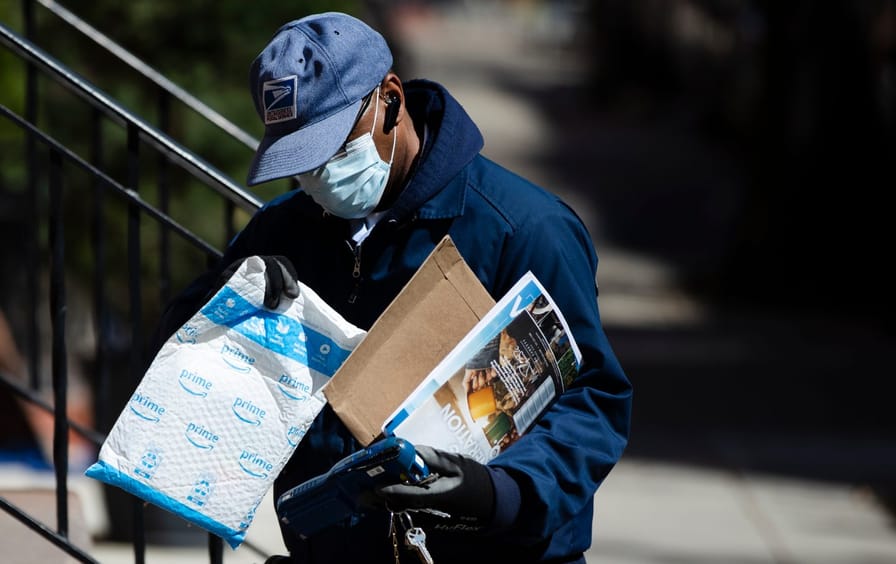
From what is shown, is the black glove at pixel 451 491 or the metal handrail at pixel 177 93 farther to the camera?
the metal handrail at pixel 177 93

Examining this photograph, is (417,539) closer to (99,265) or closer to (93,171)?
(93,171)

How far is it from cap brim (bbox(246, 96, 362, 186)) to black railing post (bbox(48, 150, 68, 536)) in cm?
92

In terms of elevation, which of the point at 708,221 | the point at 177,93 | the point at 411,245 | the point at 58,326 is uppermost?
the point at 411,245

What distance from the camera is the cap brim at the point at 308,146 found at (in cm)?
211

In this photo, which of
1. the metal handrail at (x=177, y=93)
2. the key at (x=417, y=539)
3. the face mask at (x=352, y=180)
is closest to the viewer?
the key at (x=417, y=539)

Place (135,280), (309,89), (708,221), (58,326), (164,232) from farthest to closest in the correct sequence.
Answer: (708,221)
(164,232)
(135,280)
(58,326)
(309,89)

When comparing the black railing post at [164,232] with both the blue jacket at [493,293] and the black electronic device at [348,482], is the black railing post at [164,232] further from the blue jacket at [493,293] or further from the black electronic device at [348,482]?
the black electronic device at [348,482]

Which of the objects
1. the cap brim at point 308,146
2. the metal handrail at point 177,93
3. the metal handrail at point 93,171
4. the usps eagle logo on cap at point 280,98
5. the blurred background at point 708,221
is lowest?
the blurred background at point 708,221

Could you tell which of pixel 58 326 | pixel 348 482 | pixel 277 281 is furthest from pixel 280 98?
pixel 58 326

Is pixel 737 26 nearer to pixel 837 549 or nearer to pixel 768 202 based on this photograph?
pixel 768 202

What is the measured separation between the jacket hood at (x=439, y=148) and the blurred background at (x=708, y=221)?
235 centimetres

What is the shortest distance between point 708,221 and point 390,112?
1322 centimetres

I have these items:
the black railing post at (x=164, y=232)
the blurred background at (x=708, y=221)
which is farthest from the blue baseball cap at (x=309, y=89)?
the blurred background at (x=708, y=221)

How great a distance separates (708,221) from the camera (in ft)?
49.5
